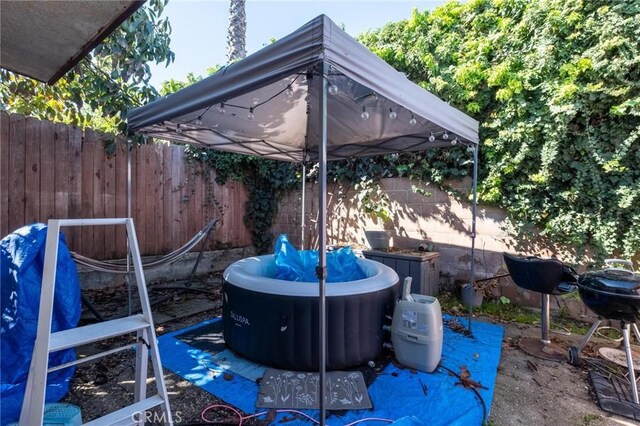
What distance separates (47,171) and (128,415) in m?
→ 3.28

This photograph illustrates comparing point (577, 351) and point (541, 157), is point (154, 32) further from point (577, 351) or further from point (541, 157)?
point (577, 351)

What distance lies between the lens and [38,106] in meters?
3.40

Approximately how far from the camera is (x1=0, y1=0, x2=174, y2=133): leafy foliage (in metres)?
3.07

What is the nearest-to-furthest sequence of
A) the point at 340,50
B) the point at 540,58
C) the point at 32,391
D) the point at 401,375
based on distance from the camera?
the point at 32,391 → the point at 340,50 → the point at 401,375 → the point at 540,58

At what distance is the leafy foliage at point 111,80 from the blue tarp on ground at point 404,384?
250 cm

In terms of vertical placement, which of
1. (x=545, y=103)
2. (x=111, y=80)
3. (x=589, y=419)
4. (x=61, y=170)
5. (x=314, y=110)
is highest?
(x=111, y=80)

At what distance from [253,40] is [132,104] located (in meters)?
3.90

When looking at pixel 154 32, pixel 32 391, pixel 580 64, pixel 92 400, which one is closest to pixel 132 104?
pixel 154 32

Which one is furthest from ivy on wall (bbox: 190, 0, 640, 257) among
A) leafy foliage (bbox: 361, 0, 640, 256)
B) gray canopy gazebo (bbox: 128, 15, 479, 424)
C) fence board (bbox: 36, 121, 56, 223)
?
fence board (bbox: 36, 121, 56, 223)

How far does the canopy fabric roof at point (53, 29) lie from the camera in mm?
1596

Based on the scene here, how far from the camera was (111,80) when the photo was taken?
3.25 meters

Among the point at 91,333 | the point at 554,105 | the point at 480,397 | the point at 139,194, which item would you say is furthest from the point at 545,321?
the point at 139,194

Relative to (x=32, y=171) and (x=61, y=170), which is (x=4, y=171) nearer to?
(x=32, y=171)

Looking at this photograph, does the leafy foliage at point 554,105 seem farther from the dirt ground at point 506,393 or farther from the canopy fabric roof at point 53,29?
the canopy fabric roof at point 53,29
